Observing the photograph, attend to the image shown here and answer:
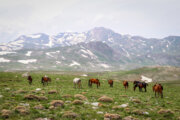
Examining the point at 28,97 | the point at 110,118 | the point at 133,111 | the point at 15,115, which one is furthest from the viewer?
the point at 28,97

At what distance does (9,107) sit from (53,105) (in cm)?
426

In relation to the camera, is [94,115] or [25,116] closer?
[25,116]

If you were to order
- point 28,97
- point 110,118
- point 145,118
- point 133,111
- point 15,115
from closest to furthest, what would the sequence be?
point 15,115
point 110,118
point 145,118
point 133,111
point 28,97

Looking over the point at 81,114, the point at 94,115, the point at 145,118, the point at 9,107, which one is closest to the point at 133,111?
the point at 145,118

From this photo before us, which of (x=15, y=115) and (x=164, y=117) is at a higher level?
(x=15, y=115)

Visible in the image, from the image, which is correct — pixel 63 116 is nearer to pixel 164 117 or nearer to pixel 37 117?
pixel 37 117

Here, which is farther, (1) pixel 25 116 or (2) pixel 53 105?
(2) pixel 53 105

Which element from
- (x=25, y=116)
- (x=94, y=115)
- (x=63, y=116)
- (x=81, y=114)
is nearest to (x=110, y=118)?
(x=94, y=115)

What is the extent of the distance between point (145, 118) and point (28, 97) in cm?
1357

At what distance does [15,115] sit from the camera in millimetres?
12594

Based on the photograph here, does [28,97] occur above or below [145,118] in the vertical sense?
above

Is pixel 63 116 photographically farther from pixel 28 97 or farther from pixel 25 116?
pixel 28 97

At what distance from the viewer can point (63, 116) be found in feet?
43.2

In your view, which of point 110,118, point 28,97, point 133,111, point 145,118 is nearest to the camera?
point 110,118
